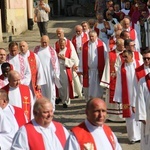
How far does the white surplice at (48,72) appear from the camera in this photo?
11078 millimetres

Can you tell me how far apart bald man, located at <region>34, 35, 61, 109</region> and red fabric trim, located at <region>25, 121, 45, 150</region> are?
5465 millimetres

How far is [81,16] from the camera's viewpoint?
3094cm

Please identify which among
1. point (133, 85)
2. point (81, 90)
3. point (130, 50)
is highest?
point (130, 50)

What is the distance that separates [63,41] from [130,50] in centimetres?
290

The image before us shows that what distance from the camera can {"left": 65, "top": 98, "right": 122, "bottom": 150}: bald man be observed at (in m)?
5.15

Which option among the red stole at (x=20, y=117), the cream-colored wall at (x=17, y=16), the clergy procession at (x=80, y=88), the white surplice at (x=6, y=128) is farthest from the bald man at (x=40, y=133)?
the cream-colored wall at (x=17, y=16)

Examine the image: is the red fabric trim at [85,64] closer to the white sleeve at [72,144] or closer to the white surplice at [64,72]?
→ the white surplice at [64,72]

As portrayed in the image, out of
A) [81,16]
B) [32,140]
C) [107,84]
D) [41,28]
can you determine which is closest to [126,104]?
[107,84]

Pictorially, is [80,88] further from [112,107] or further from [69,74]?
[112,107]

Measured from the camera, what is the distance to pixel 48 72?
11.2 meters

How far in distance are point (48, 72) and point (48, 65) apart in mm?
153

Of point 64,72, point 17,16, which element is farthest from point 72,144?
point 17,16

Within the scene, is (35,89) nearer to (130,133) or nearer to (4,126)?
(130,133)

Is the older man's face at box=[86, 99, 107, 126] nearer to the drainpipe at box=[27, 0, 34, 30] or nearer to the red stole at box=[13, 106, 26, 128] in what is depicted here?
the red stole at box=[13, 106, 26, 128]
